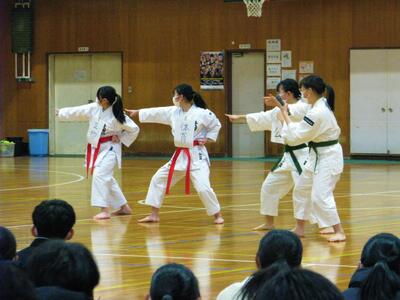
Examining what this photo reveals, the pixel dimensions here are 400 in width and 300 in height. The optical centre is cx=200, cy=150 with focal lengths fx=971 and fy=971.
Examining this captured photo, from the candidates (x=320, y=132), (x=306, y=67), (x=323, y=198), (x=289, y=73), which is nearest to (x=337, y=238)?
(x=323, y=198)

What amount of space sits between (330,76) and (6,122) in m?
9.37

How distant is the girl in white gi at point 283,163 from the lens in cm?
1096

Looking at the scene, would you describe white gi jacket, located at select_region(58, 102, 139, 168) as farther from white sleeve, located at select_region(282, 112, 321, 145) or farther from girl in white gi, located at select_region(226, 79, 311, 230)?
white sleeve, located at select_region(282, 112, 321, 145)

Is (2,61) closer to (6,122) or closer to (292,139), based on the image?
(6,122)

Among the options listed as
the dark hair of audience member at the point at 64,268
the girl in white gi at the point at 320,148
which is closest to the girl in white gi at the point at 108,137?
the girl in white gi at the point at 320,148

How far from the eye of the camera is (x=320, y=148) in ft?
33.9

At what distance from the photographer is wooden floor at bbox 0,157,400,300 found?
808 centimetres

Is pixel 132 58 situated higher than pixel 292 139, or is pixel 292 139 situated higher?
pixel 132 58

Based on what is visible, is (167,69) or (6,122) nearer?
(167,69)

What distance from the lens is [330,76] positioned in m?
23.8

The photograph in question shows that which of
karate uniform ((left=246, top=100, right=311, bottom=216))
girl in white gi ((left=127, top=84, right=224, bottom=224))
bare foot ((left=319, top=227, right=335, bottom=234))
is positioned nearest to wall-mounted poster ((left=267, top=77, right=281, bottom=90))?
girl in white gi ((left=127, top=84, right=224, bottom=224))

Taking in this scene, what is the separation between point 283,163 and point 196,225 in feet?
4.43

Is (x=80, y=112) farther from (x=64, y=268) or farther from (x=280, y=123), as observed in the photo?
(x=64, y=268)

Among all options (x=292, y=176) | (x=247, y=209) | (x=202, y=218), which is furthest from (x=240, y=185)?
(x=292, y=176)
